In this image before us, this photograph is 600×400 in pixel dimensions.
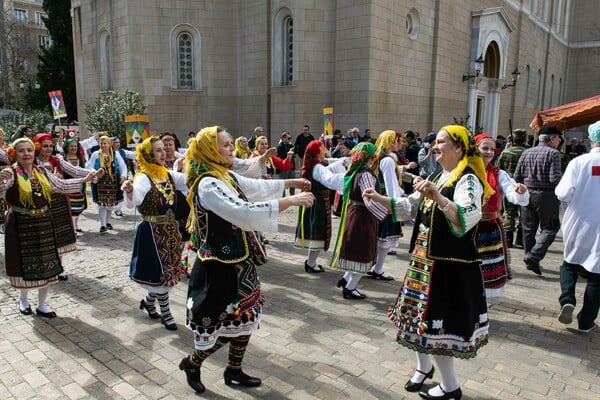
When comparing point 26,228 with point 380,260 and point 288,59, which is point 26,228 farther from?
point 288,59

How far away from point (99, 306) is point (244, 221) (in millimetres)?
3249

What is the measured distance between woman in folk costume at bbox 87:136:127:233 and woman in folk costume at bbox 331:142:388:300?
18.6 ft

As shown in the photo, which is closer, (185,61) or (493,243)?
(493,243)

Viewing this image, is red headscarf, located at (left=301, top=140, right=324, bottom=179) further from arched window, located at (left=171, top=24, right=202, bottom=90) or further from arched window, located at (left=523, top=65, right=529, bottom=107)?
arched window, located at (left=523, top=65, right=529, bottom=107)

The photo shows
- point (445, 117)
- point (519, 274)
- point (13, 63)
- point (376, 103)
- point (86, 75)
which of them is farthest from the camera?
point (13, 63)

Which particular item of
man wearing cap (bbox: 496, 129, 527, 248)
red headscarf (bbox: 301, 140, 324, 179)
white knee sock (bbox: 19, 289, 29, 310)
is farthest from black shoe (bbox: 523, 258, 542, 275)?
white knee sock (bbox: 19, 289, 29, 310)

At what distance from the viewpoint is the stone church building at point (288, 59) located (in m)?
15.7

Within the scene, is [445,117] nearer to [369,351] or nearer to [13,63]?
[369,351]

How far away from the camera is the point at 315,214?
21.6 feet

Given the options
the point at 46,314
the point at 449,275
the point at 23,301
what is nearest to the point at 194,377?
the point at 449,275

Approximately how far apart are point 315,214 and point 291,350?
2.64m

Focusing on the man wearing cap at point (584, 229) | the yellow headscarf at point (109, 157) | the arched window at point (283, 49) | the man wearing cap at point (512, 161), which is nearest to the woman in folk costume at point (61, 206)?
the yellow headscarf at point (109, 157)

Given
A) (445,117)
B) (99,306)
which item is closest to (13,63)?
(445,117)

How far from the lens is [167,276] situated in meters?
4.61
